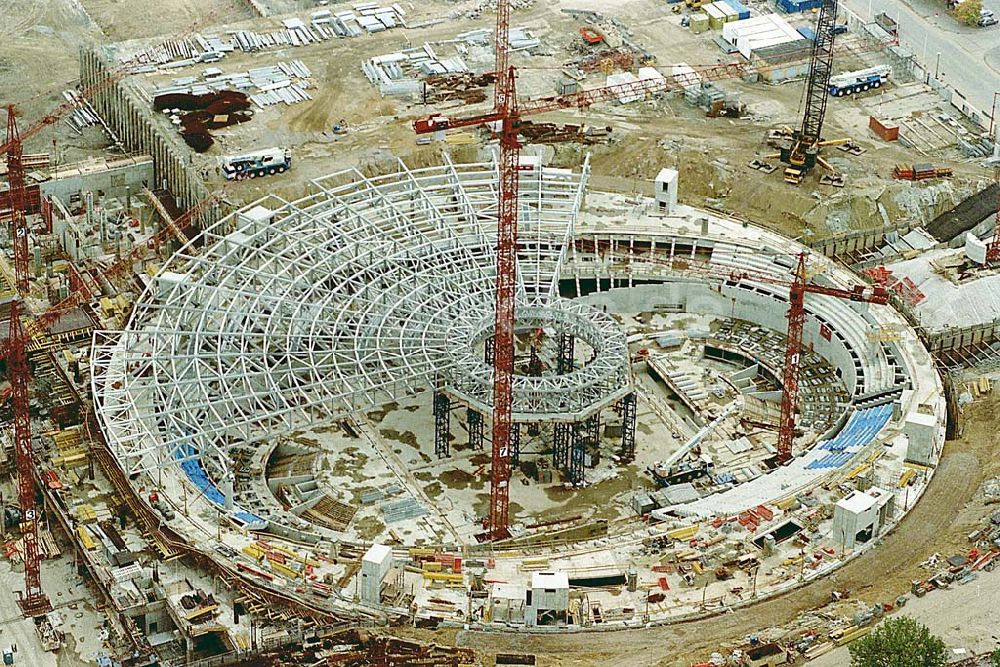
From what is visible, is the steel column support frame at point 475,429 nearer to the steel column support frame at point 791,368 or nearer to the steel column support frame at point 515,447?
the steel column support frame at point 515,447

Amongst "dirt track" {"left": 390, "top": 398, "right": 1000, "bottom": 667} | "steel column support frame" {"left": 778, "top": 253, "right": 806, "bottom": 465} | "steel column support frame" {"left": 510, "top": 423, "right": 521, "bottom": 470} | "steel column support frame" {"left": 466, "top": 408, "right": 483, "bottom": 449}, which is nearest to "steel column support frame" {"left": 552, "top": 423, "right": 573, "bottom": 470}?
"steel column support frame" {"left": 510, "top": 423, "right": 521, "bottom": 470}

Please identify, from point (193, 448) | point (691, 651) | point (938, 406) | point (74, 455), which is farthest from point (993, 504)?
point (74, 455)

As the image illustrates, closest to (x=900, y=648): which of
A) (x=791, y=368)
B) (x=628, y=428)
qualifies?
(x=791, y=368)

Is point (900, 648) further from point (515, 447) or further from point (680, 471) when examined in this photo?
point (515, 447)

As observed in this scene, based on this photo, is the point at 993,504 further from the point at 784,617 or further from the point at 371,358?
the point at 371,358

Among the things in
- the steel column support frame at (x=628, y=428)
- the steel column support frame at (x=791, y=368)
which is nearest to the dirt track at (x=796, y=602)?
the steel column support frame at (x=791, y=368)

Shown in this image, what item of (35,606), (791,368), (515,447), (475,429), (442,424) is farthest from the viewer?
(475,429)

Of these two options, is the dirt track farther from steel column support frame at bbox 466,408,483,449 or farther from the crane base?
the crane base

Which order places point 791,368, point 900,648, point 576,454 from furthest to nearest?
1. point 791,368
2. point 576,454
3. point 900,648
